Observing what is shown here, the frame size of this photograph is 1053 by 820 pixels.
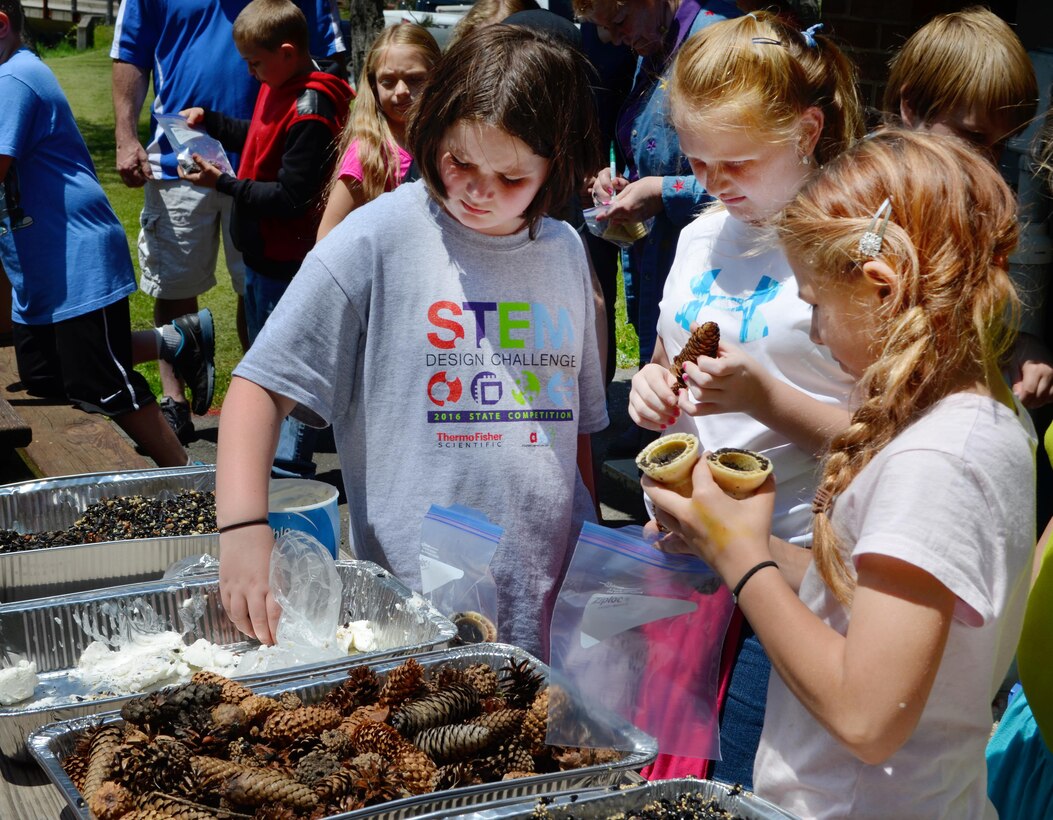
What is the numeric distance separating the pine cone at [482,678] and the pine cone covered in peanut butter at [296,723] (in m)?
0.23

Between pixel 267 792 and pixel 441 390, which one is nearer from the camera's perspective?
pixel 267 792

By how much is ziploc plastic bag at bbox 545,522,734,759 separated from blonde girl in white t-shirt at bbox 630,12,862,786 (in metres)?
0.21

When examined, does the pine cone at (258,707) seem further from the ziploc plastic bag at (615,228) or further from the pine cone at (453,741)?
the ziploc plastic bag at (615,228)

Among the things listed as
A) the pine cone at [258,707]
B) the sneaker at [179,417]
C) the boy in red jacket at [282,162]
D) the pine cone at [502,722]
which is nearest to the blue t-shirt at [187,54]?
the boy in red jacket at [282,162]

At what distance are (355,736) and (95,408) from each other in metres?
3.21

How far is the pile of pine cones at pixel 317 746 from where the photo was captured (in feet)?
4.68

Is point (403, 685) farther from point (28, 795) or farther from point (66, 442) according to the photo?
point (66, 442)

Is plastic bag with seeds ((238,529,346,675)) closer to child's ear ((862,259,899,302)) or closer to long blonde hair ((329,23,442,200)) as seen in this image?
child's ear ((862,259,899,302))

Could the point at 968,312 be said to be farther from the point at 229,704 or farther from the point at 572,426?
the point at 229,704

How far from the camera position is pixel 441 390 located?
6.81 ft

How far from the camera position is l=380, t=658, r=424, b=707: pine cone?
1.71 meters

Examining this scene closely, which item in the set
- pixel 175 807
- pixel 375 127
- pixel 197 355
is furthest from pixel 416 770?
pixel 197 355

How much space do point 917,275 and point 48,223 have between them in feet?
12.5

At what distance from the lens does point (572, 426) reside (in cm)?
219
